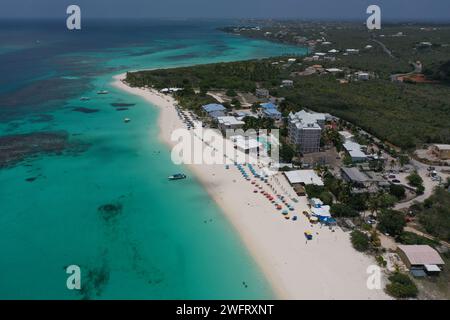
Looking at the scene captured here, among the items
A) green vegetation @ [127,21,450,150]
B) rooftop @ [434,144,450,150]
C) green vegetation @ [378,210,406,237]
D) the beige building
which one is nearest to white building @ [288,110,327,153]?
green vegetation @ [127,21,450,150]

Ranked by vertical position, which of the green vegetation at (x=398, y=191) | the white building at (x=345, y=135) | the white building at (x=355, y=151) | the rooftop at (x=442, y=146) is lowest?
the green vegetation at (x=398, y=191)

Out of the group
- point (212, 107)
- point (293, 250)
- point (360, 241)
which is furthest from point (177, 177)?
point (212, 107)

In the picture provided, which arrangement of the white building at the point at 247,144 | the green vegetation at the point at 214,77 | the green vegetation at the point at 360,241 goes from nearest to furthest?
1. the green vegetation at the point at 360,241
2. the white building at the point at 247,144
3. the green vegetation at the point at 214,77

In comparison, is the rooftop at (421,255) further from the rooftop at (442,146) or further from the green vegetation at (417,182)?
the rooftop at (442,146)

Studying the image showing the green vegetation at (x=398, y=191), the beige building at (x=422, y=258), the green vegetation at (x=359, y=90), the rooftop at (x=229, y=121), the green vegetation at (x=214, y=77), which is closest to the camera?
the beige building at (x=422, y=258)

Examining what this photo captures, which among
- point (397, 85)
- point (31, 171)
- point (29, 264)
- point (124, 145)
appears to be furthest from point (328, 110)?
point (29, 264)

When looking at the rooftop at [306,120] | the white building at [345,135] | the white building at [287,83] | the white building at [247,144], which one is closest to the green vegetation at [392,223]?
the rooftop at [306,120]

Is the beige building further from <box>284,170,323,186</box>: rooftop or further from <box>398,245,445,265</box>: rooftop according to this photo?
<box>284,170,323,186</box>: rooftop
